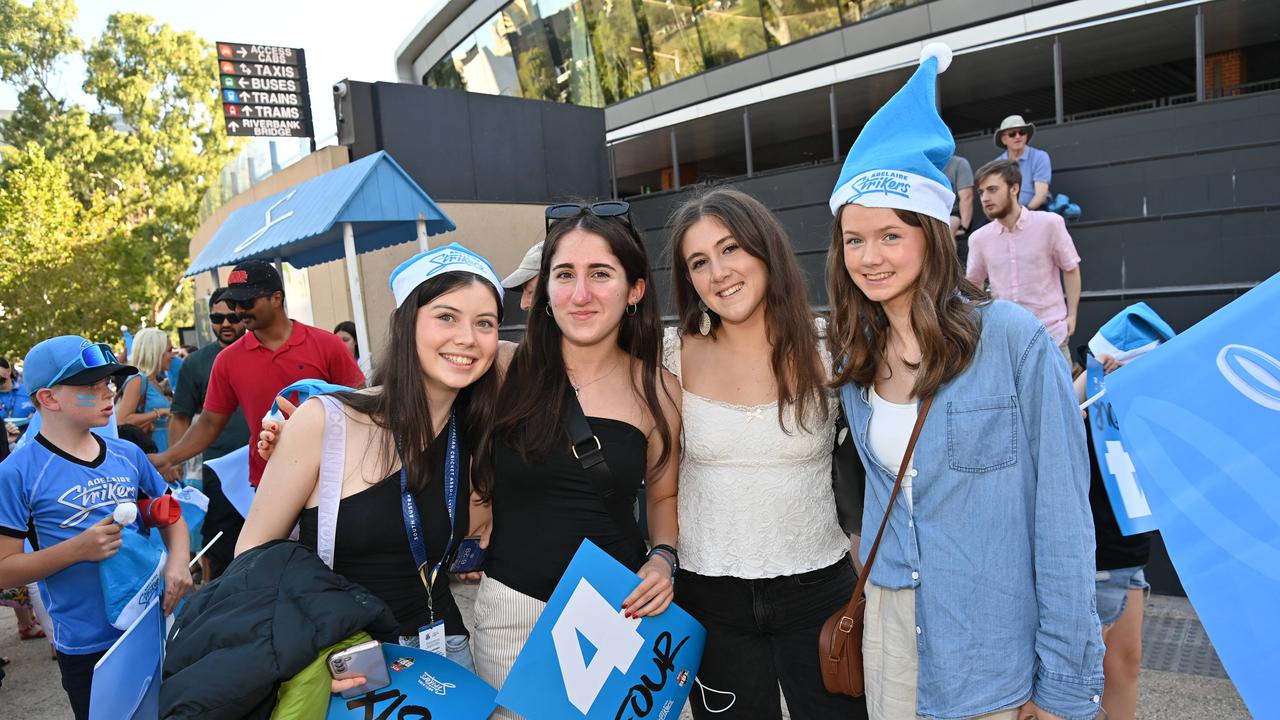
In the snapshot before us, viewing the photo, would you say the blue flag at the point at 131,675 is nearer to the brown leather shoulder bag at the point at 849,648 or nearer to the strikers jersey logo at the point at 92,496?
the strikers jersey logo at the point at 92,496

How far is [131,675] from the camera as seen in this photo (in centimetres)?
254

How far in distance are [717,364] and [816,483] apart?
49cm

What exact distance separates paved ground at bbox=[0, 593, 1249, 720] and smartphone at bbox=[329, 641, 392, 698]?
331cm

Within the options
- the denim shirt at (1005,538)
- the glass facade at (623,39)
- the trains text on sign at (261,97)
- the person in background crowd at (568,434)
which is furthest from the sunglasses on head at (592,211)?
the trains text on sign at (261,97)

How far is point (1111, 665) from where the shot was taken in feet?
9.57

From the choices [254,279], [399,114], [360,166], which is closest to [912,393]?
[254,279]

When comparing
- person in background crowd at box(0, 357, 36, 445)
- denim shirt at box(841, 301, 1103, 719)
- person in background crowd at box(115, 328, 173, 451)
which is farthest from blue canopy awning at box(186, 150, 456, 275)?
denim shirt at box(841, 301, 1103, 719)

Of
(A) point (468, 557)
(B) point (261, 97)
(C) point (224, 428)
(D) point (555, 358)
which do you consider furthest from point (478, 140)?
→ (A) point (468, 557)

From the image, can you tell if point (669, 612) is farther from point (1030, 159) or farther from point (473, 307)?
point (1030, 159)

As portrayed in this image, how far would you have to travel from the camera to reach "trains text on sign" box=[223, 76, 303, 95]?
16.3 meters

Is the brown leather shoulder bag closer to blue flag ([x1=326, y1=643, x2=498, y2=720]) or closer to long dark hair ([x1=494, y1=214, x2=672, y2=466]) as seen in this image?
long dark hair ([x1=494, y1=214, x2=672, y2=466])

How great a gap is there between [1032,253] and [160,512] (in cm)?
529

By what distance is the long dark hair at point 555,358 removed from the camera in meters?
2.38

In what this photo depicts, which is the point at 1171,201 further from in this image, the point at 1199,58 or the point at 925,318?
the point at 925,318
